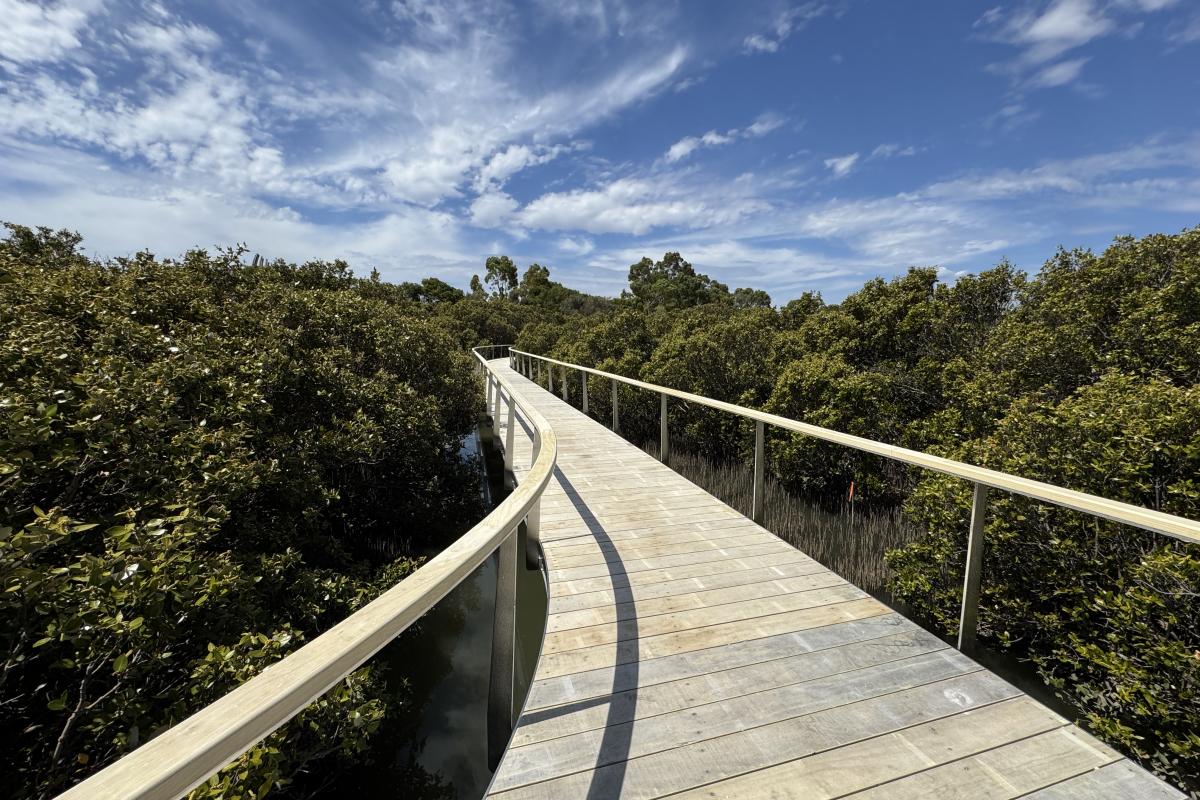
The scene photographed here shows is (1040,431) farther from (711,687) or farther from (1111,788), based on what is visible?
(711,687)

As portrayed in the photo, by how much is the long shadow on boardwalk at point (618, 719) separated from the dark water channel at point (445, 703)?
36.2 inches

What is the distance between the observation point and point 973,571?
2.45m

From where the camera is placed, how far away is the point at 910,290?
8.05 m

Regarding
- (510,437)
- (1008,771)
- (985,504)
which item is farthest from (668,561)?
(510,437)

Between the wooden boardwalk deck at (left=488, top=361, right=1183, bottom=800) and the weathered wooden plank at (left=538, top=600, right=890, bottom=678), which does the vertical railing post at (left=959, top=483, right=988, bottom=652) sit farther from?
the weathered wooden plank at (left=538, top=600, right=890, bottom=678)

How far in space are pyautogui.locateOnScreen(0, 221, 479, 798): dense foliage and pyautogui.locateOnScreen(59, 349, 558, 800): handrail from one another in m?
1.06

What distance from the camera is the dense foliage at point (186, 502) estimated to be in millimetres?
2121

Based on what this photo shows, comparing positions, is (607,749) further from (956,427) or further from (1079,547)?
(956,427)

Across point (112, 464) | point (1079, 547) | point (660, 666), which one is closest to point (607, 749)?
point (660, 666)

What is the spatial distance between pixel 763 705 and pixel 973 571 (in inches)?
48.0

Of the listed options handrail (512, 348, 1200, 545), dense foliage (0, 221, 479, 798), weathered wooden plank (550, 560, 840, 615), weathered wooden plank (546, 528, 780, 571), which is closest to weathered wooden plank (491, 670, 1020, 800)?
handrail (512, 348, 1200, 545)

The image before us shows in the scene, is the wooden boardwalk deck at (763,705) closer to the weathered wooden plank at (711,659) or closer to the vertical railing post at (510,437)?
the weathered wooden plank at (711,659)

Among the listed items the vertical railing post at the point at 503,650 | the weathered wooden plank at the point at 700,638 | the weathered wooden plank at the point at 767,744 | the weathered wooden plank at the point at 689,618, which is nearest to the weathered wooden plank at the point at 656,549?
the weathered wooden plank at the point at 689,618

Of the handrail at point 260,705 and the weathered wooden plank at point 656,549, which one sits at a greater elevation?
the handrail at point 260,705
